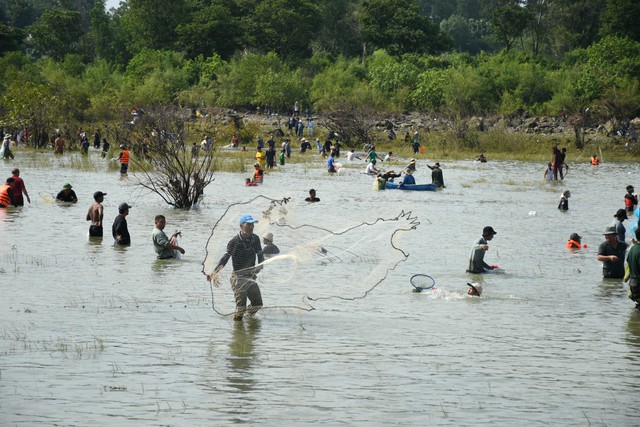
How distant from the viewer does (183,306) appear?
15.1 m

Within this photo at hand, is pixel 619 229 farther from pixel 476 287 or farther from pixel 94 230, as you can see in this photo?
pixel 94 230

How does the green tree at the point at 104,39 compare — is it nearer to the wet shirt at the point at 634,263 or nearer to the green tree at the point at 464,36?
the green tree at the point at 464,36

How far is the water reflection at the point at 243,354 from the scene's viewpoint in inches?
436

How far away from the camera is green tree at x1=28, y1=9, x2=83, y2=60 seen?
332 feet

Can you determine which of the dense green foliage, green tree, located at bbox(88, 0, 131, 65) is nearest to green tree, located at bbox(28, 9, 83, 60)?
the dense green foliage

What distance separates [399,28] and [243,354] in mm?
77056

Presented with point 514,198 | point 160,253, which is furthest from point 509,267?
point 514,198

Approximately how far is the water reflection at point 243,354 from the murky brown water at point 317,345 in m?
0.04

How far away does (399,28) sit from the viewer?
86875mm

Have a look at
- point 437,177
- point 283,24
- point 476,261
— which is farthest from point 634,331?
point 283,24

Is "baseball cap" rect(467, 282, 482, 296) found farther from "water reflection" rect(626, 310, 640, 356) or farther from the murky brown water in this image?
"water reflection" rect(626, 310, 640, 356)

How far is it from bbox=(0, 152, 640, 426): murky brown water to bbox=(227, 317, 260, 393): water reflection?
40 mm

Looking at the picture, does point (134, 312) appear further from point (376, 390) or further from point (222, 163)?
point (222, 163)

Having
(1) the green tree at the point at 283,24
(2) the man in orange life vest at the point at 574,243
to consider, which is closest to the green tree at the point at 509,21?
(1) the green tree at the point at 283,24
